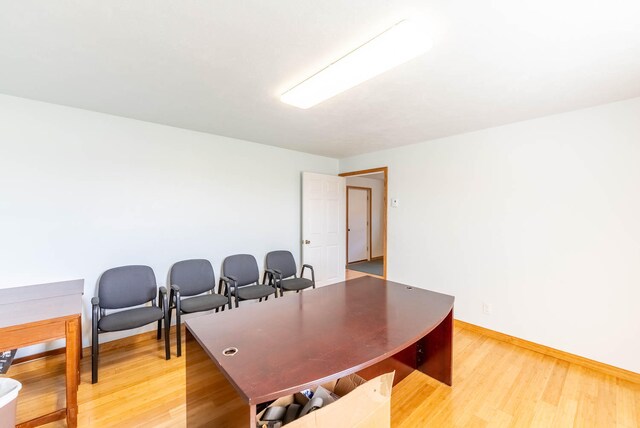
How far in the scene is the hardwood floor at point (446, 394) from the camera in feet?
5.80

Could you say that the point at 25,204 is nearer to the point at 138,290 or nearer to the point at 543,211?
the point at 138,290

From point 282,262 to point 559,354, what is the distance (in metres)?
3.15

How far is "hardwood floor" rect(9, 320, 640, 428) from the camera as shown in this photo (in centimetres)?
177

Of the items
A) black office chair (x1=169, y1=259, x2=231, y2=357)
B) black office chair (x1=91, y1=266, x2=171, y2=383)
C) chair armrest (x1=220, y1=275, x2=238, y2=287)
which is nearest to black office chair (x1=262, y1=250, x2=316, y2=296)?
chair armrest (x1=220, y1=275, x2=238, y2=287)

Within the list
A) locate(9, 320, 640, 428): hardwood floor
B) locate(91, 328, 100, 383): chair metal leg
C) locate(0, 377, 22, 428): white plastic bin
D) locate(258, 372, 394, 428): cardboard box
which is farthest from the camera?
locate(91, 328, 100, 383): chair metal leg

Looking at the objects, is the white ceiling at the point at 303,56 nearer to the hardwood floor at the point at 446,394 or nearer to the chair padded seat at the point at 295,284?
the chair padded seat at the point at 295,284

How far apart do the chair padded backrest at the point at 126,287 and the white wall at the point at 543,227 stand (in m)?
3.23

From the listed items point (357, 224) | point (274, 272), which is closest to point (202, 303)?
point (274, 272)

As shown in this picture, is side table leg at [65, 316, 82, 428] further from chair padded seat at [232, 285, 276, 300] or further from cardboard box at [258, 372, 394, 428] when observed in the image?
chair padded seat at [232, 285, 276, 300]

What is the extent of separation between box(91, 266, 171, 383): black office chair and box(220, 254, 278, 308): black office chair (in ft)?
2.18

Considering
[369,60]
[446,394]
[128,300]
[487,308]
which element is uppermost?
[369,60]

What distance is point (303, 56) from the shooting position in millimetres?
1666

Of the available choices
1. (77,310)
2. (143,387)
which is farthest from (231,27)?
(143,387)

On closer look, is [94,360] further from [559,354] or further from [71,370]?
[559,354]
